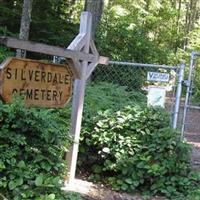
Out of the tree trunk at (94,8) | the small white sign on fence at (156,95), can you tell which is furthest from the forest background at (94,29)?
the small white sign on fence at (156,95)

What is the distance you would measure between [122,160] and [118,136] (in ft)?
1.09

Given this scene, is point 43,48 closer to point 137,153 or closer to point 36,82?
point 36,82

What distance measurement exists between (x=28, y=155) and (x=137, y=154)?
196 centimetres

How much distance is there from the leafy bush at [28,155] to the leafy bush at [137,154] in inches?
58.5

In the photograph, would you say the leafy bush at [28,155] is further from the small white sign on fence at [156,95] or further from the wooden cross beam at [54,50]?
the small white sign on fence at [156,95]

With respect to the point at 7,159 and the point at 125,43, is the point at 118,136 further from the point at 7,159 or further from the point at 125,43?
the point at 125,43

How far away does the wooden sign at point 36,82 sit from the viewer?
3.78 m

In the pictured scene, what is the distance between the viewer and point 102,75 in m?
12.2

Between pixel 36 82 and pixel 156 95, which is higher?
pixel 36 82

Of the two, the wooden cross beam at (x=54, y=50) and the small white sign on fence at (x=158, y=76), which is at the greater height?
the wooden cross beam at (x=54, y=50)

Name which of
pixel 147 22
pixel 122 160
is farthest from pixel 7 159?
pixel 147 22

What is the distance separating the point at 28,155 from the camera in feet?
13.7

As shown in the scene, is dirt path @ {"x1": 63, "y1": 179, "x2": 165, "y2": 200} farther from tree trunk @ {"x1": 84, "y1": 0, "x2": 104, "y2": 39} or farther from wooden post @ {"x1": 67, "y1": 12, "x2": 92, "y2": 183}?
tree trunk @ {"x1": 84, "y1": 0, "x2": 104, "y2": 39}

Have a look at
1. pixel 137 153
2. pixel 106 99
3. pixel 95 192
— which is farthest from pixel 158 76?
pixel 95 192
